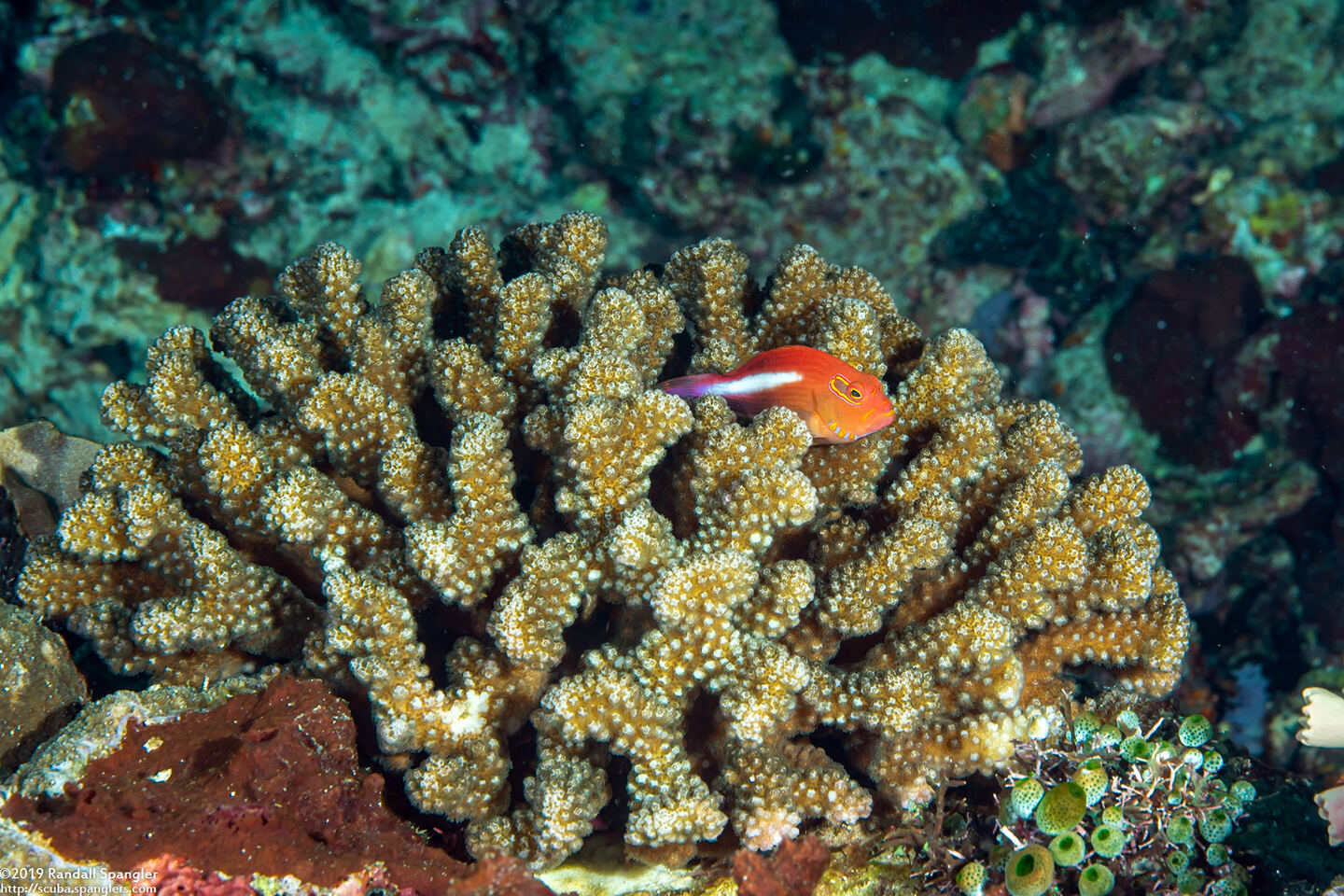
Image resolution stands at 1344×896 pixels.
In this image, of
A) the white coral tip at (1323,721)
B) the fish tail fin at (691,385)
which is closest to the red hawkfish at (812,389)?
the fish tail fin at (691,385)

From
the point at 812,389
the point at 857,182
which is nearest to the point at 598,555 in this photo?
the point at 812,389

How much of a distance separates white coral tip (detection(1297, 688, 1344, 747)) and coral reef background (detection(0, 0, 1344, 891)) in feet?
16.8

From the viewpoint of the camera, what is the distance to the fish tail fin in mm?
2975

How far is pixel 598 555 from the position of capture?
8.29 ft

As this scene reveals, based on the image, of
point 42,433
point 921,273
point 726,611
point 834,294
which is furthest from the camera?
point 921,273

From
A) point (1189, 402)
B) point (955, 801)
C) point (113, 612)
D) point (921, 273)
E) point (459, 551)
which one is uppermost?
point (459, 551)

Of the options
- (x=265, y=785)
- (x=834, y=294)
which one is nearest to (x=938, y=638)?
(x=834, y=294)

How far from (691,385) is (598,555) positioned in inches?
31.5

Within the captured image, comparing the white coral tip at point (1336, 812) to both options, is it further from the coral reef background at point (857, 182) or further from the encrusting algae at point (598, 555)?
the coral reef background at point (857, 182)

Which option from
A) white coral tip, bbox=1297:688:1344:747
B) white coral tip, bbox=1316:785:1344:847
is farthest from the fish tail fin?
white coral tip, bbox=1316:785:1344:847

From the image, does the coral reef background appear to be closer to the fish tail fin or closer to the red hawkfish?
the red hawkfish

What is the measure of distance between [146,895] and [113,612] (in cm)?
112

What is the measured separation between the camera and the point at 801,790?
2.40 meters

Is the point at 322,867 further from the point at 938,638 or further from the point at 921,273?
the point at 921,273
